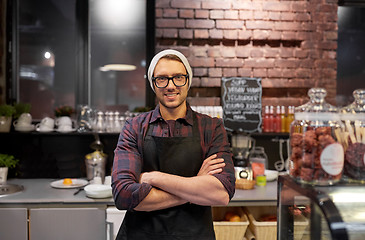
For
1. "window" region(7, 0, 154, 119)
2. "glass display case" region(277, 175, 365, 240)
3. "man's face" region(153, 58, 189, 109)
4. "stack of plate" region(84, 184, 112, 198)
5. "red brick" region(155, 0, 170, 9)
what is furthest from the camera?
"window" region(7, 0, 154, 119)

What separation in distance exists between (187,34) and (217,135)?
181 centimetres

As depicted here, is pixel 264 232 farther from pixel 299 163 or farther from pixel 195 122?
pixel 299 163

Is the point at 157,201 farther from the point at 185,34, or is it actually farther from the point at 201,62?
the point at 185,34

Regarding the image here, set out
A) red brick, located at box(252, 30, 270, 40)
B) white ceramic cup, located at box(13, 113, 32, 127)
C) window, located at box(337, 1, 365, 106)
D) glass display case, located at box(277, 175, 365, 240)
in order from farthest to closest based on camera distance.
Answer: window, located at box(337, 1, 365, 106) < red brick, located at box(252, 30, 270, 40) < white ceramic cup, located at box(13, 113, 32, 127) < glass display case, located at box(277, 175, 365, 240)

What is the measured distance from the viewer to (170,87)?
1632mm

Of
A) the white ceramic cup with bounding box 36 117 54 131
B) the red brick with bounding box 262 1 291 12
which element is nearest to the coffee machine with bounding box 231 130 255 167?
the red brick with bounding box 262 1 291 12

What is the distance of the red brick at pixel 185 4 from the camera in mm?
3293

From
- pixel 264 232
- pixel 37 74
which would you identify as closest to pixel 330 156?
pixel 264 232

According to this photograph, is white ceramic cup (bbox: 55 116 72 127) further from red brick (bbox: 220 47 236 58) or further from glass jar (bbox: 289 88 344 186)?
glass jar (bbox: 289 88 344 186)

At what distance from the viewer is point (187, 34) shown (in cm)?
331

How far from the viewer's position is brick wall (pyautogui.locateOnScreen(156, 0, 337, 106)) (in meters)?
3.32

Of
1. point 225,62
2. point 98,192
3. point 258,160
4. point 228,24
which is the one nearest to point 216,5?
point 228,24

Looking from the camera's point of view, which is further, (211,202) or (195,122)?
(195,122)

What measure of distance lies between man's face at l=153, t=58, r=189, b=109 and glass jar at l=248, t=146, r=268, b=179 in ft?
4.93
